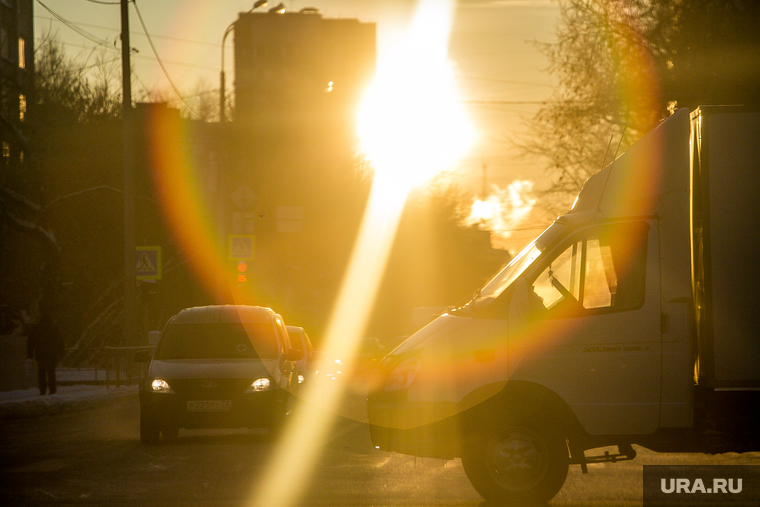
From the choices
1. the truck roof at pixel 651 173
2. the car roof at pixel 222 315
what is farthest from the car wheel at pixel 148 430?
the truck roof at pixel 651 173

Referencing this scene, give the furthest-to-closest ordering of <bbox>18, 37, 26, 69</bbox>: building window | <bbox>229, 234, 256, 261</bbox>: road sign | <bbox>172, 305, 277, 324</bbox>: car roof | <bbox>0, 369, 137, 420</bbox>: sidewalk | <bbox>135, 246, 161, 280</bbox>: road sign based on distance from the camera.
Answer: <bbox>18, 37, 26, 69</bbox>: building window
<bbox>229, 234, 256, 261</bbox>: road sign
<bbox>135, 246, 161, 280</bbox>: road sign
<bbox>0, 369, 137, 420</bbox>: sidewalk
<bbox>172, 305, 277, 324</bbox>: car roof

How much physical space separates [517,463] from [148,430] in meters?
6.27

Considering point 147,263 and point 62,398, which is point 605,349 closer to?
point 62,398

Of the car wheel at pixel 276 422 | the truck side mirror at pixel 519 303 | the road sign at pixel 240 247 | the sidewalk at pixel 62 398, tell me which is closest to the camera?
the truck side mirror at pixel 519 303

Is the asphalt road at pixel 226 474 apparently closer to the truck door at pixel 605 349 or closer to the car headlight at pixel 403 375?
the truck door at pixel 605 349

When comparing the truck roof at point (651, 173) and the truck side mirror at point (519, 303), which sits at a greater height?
the truck roof at point (651, 173)

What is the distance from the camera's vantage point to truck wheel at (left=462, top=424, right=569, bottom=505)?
728 centimetres

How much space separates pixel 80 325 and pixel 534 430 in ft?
92.2

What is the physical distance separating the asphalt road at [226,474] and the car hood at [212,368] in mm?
851

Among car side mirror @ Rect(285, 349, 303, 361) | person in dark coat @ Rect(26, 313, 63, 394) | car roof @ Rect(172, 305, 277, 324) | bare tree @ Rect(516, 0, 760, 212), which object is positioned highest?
bare tree @ Rect(516, 0, 760, 212)

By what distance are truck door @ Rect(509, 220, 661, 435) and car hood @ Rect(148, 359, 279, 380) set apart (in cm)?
596

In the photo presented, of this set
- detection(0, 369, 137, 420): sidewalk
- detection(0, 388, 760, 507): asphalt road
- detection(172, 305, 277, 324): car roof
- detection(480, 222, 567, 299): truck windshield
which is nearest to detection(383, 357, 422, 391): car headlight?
detection(480, 222, 567, 299): truck windshield

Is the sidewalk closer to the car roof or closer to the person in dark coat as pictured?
the person in dark coat

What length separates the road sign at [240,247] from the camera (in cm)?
2648
